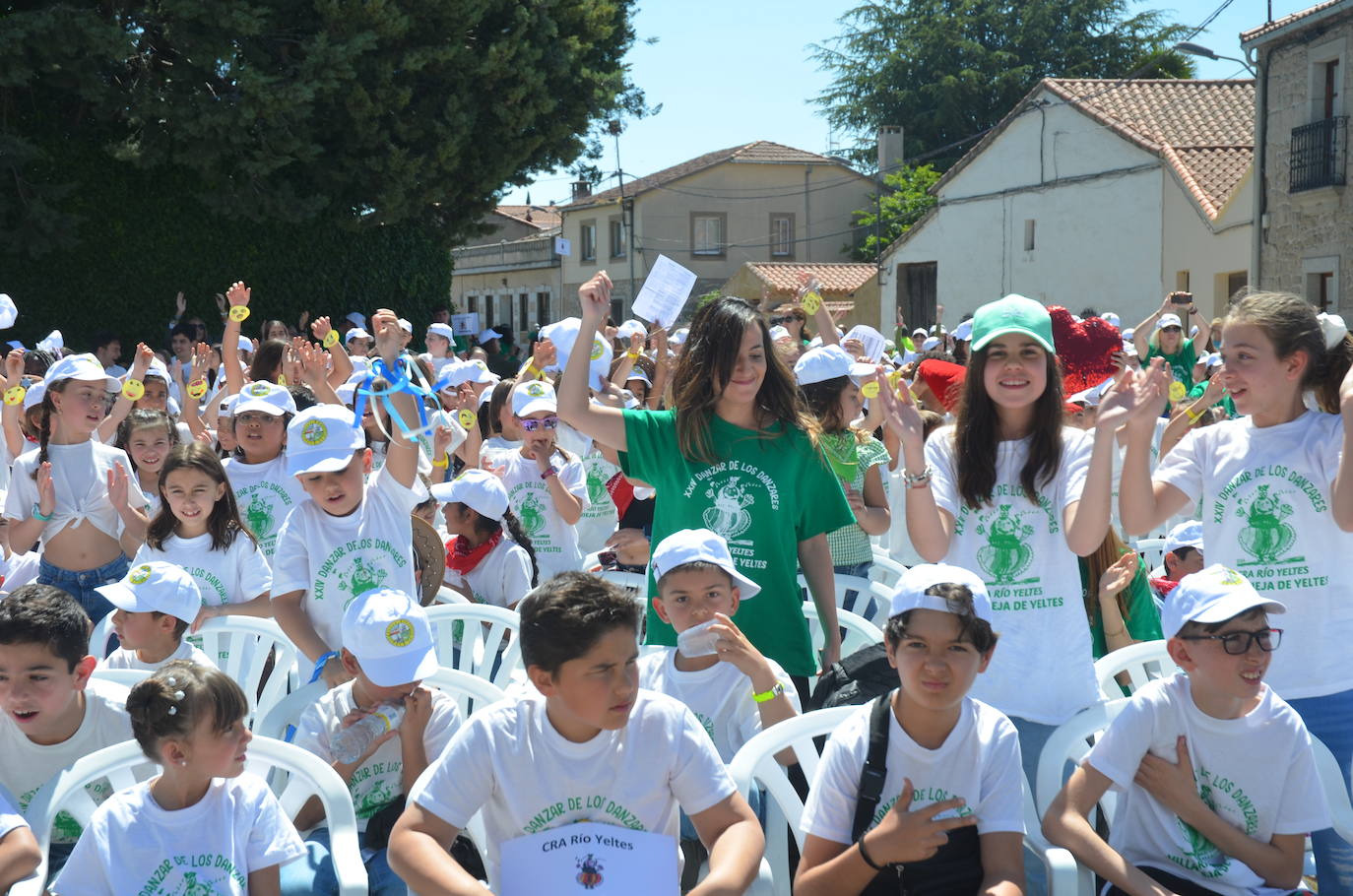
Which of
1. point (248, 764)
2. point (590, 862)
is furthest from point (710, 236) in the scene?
point (590, 862)

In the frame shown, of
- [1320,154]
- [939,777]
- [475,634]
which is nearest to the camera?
[939,777]

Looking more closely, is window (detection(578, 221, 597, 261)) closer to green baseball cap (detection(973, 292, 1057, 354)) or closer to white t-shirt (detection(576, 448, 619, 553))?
white t-shirt (detection(576, 448, 619, 553))

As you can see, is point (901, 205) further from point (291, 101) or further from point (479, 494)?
point (479, 494)

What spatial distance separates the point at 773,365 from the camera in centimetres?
380

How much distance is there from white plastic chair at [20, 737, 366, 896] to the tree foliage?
15160 millimetres

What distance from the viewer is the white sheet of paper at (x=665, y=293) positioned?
17.6 ft

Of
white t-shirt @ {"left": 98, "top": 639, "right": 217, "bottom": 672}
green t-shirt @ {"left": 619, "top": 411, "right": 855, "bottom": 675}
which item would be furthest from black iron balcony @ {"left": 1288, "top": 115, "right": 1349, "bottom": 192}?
white t-shirt @ {"left": 98, "top": 639, "right": 217, "bottom": 672}

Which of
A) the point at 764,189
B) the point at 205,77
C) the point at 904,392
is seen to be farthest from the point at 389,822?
the point at 764,189

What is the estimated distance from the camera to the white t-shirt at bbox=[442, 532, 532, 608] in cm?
534

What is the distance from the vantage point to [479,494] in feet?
17.2

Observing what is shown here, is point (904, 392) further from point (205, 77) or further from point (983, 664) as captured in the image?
→ point (205, 77)

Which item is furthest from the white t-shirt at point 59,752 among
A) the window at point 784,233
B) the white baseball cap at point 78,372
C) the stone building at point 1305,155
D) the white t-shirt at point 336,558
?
the window at point 784,233

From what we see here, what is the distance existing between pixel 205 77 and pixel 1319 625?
58.2ft

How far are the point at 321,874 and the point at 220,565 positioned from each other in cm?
196
